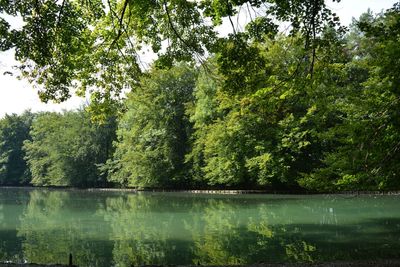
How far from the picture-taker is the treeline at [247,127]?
34.9 feet

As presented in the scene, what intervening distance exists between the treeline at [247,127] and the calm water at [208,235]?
189cm

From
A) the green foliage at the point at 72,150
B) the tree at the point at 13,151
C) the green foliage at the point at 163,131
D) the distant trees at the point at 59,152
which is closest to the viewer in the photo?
the green foliage at the point at 163,131

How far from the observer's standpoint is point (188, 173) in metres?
42.8

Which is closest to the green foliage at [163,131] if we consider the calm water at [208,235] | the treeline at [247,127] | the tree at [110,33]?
the treeline at [247,127]

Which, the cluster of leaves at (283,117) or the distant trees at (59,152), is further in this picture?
the distant trees at (59,152)

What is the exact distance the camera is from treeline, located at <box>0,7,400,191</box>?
419 inches

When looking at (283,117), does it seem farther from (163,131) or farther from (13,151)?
(13,151)

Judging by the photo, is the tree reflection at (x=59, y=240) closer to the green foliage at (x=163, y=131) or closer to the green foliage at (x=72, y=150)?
the green foliage at (x=163, y=131)

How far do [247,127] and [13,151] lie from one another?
2120 inches

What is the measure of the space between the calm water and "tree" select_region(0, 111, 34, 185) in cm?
5225

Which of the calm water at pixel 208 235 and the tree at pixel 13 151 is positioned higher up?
the tree at pixel 13 151

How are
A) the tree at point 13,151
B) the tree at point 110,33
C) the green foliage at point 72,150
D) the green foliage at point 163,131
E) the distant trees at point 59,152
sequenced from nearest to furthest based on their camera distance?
the tree at point 110,33 → the green foliage at point 163,131 → the green foliage at point 72,150 → the distant trees at point 59,152 → the tree at point 13,151

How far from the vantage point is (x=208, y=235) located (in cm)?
1543

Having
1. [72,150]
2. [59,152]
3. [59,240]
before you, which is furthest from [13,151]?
[59,240]
